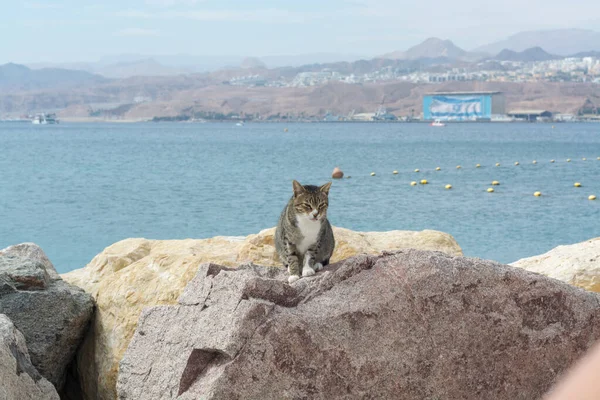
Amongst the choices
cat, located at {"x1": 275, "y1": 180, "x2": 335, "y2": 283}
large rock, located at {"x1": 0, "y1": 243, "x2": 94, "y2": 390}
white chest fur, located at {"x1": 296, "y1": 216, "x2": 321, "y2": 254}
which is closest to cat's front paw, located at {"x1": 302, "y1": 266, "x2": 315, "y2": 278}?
cat, located at {"x1": 275, "y1": 180, "x2": 335, "y2": 283}

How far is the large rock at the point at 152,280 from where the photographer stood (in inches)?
291

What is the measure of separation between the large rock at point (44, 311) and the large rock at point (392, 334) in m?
2.08

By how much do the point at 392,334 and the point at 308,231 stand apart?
4.32 feet

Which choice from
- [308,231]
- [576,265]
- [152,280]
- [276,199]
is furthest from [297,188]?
[276,199]

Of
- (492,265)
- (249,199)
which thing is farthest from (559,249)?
(249,199)

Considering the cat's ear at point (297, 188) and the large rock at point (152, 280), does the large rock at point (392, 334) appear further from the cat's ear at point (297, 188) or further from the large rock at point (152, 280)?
the large rock at point (152, 280)

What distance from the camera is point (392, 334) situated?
530cm

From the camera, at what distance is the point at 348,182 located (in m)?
50.4

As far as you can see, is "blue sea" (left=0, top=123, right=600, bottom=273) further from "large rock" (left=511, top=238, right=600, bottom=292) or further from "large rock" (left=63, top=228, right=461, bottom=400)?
"large rock" (left=63, top=228, right=461, bottom=400)

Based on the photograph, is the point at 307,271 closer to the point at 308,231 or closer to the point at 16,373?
the point at 308,231

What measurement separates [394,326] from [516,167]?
197 feet

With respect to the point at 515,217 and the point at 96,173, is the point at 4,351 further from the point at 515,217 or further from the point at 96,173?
the point at 96,173

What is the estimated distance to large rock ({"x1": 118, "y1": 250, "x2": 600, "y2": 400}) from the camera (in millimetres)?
5145

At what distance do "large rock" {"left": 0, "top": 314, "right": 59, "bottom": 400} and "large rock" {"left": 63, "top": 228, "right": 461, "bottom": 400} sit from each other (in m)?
1.24
